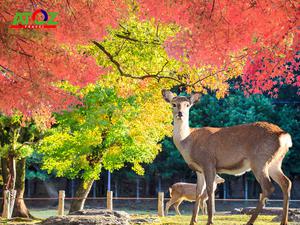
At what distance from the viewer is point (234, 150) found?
11.4 meters

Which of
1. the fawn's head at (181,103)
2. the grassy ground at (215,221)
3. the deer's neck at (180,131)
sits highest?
the fawn's head at (181,103)

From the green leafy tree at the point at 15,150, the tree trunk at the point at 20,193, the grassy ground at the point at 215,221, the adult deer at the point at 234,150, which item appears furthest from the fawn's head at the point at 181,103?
the tree trunk at the point at 20,193

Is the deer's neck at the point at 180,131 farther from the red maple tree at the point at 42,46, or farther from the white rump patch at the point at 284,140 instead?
the red maple tree at the point at 42,46

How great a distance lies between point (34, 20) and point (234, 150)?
4980 millimetres

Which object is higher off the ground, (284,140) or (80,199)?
(284,140)

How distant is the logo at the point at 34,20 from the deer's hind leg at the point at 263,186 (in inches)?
198

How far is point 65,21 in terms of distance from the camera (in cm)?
1036

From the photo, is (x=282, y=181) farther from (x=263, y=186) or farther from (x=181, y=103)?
(x=181, y=103)

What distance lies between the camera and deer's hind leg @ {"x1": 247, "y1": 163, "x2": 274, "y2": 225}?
1033 centimetres

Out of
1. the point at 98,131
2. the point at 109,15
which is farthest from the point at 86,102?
the point at 109,15

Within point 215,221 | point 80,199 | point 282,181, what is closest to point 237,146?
point 282,181

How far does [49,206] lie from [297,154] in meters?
22.2

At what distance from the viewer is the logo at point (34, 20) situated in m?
9.79

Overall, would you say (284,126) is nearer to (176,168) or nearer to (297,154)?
(297,154)
